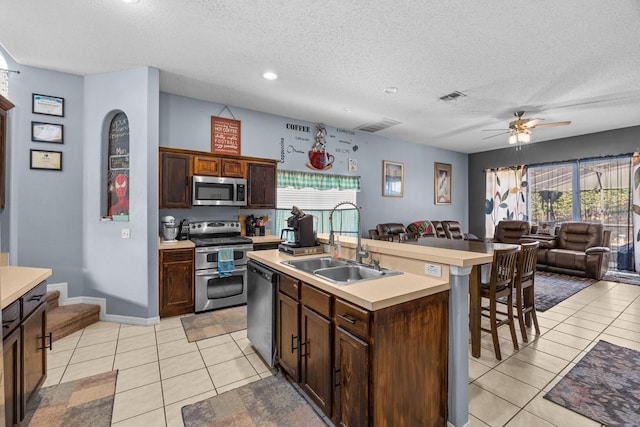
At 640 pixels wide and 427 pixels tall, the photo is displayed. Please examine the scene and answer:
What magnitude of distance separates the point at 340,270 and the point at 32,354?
2069 mm

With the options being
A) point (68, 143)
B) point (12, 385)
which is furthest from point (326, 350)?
point (68, 143)

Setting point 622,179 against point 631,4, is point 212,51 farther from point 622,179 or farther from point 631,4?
point 622,179

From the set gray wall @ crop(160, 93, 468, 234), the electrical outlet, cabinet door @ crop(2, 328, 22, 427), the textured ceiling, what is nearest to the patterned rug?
gray wall @ crop(160, 93, 468, 234)

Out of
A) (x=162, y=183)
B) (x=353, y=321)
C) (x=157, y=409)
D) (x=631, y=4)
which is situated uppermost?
(x=631, y=4)

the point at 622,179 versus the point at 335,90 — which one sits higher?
the point at 335,90

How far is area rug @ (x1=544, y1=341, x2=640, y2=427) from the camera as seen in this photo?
2.00 meters

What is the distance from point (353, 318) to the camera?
159 cm

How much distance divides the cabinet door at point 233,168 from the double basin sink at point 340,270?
2407 millimetres

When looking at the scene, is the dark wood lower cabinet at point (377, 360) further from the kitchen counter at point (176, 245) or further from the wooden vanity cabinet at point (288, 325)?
the kitchen counter at point (176, 245)

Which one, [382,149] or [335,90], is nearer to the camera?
[335,90]

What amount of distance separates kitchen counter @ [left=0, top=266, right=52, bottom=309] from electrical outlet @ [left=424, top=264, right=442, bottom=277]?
7.56ft

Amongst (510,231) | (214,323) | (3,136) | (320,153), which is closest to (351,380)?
(214,323)

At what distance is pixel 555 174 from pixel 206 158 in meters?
7.54

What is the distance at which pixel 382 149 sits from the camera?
6.62 m
